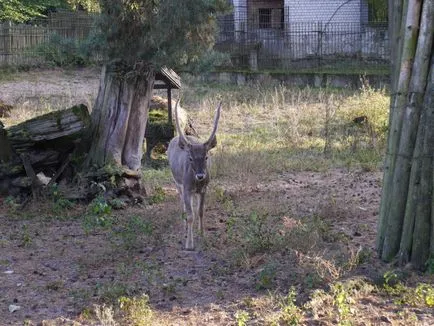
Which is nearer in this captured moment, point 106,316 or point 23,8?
point 106,316

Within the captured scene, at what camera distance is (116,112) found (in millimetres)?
11258

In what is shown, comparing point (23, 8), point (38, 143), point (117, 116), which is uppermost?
point (23, 8)

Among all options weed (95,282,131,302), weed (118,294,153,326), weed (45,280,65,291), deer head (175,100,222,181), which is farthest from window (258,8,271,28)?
weed (118,294,153,326)

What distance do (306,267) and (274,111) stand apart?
13.9 metres

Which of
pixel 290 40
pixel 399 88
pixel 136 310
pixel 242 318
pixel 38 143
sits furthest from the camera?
pixel 290 40

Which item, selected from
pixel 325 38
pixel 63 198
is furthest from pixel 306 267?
pixel 325 38

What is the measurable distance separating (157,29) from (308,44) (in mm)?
23076

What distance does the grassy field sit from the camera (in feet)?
20.7

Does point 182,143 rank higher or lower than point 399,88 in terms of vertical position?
lower

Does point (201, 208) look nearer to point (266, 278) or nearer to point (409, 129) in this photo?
point (266, 278)

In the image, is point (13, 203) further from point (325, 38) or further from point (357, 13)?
point (357, 13)

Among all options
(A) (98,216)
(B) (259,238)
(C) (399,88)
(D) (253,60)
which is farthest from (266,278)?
(D) (253,60)

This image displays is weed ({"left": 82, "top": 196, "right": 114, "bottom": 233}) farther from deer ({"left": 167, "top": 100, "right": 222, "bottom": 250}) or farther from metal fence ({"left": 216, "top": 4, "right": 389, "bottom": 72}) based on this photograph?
metal fence ({"left": 216, "top": 4, "right": 389, "bottom": 72})

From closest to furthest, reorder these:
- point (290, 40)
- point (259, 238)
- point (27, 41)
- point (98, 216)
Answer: point (259, 238), point (98, 216), point (27, 41), point (290, 40)
